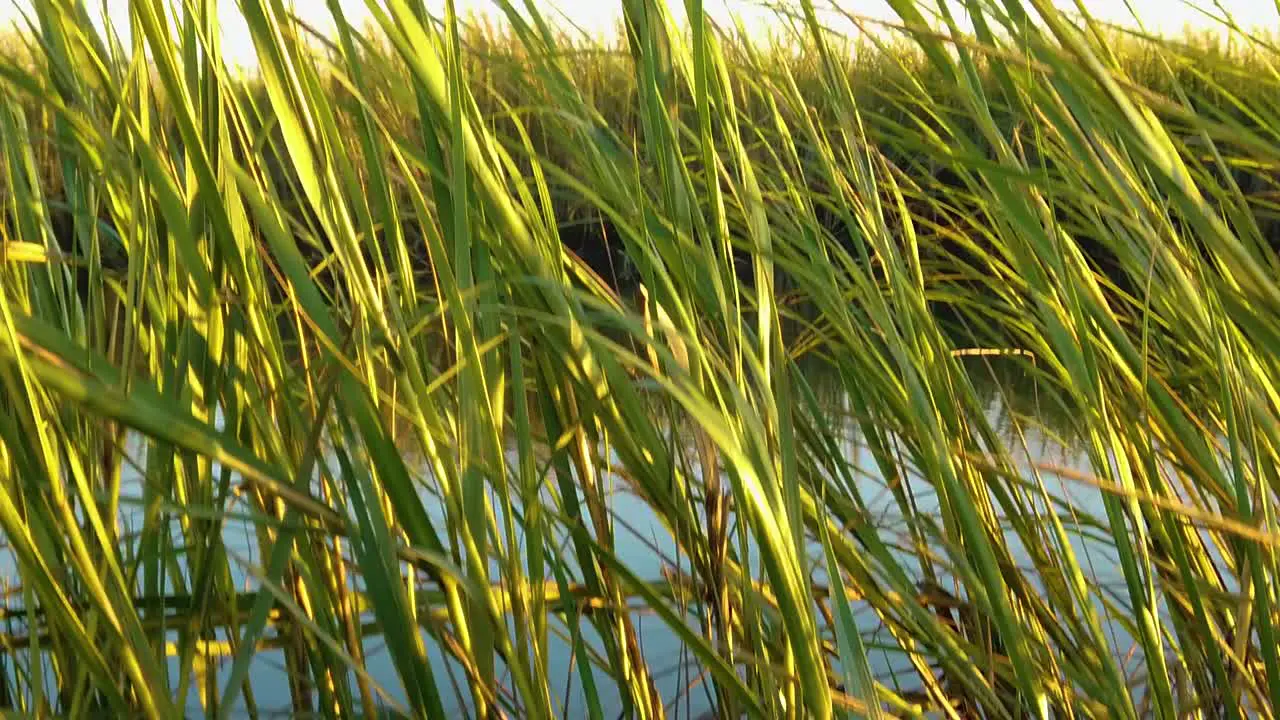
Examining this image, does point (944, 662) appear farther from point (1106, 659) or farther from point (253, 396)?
point (253, 396)

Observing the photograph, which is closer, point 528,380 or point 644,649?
point 528,380

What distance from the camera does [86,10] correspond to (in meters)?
0.61

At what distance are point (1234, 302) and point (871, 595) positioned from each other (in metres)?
0.25

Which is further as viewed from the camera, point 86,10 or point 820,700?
point 86,10

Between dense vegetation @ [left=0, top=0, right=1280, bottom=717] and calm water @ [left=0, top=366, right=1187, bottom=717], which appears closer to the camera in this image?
dense vegetation @ [left=0, top=0, right=1280, bottom=717]

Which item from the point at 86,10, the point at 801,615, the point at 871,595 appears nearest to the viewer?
the point at 801,615

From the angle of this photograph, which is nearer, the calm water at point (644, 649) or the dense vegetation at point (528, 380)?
the dense vegetation at point (528, 380)

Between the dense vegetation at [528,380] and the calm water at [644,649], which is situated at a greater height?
the dense vegetation at [528,380]

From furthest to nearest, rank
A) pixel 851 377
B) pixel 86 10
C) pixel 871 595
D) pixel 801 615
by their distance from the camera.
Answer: pixel 851 377
pixel 871 595
pixel 86 10
pixel 801 615

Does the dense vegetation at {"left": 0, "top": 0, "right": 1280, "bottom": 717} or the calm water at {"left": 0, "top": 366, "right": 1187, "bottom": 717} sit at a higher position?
the dense vegetation at {"left": 0, "top": 0, "right": 1280, "bottom": 717}

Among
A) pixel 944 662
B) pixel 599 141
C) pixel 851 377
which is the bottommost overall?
pixel 944 662

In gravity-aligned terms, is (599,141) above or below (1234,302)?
above

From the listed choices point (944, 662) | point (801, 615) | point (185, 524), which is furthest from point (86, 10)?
point (944, 662)

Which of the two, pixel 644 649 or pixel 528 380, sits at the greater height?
pixel 528 380
